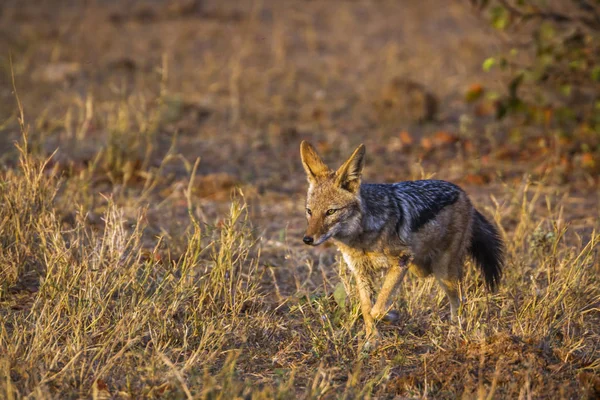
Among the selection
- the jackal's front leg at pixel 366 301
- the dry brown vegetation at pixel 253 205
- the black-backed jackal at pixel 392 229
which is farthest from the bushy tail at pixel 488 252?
the jackal's front leg at pixel 366 301

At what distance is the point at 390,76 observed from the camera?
13.7 m

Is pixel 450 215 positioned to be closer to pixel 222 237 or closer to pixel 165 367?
pixel 222 237

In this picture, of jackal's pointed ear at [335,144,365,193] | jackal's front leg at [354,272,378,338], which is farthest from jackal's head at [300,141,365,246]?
jackal's front leg at [354,272,378,338]

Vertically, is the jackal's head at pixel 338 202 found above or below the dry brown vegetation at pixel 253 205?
above

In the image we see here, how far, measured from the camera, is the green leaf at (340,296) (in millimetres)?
5586

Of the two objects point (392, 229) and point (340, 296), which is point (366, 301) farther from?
point (392, 229)

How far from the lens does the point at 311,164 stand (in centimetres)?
559

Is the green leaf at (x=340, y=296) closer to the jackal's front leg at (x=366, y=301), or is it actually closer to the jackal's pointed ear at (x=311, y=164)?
the jackal's front leg at (x=366, y=301)

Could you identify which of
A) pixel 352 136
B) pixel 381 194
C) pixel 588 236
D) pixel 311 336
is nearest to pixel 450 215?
pixel 381 194

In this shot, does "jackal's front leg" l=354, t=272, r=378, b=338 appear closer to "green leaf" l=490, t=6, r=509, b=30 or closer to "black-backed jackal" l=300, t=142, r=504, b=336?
"black-backed jackal" l=300, t=142, r=504, b=336

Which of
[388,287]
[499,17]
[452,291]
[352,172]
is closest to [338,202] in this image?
[352,172]

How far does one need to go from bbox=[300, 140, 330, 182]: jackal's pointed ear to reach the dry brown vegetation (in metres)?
0.58

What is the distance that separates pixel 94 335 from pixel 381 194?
2.09 metres

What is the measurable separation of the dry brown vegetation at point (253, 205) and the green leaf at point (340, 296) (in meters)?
0.02
